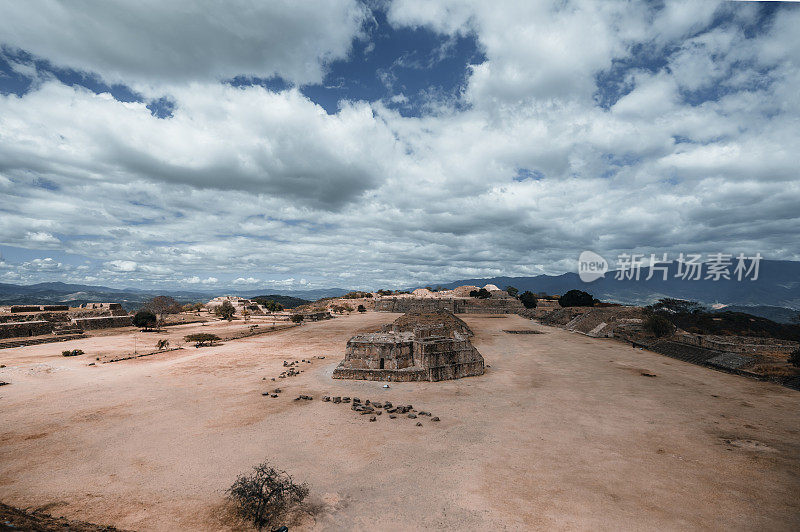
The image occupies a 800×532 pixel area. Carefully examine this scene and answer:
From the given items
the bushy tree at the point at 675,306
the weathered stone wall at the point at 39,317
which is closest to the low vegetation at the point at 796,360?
the bushy tree at the point at 675,306

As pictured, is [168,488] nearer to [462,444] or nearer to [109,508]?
[109,508]

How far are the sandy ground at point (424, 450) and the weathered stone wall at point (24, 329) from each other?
29.5m

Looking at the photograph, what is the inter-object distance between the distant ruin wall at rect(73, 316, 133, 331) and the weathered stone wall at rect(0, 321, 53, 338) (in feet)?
15.8

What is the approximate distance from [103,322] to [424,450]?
72.2m

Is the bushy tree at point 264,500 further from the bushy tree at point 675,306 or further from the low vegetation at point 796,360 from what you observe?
the bushy tree at point 675,306

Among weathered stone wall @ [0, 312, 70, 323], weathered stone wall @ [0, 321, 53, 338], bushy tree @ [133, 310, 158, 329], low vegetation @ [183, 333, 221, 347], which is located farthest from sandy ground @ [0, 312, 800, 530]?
weathered stone wall @ [0, 312, 70, 323]

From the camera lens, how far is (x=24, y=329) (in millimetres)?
46344

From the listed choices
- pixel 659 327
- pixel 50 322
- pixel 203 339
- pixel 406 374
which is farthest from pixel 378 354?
pixel 50 322

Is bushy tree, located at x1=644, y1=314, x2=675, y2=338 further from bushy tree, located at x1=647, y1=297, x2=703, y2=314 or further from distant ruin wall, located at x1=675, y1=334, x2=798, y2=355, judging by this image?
bushy tree, located at x1=647, y1=297, x2=703, y2=314

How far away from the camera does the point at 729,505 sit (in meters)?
10.4

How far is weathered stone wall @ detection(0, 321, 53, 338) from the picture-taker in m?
44.6

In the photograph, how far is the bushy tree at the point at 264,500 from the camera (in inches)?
375

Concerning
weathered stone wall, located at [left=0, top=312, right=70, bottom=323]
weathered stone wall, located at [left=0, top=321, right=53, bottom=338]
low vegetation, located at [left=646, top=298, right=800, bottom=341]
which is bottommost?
low vegetation, located at [left=646, top=298, right=800, bottom=341]

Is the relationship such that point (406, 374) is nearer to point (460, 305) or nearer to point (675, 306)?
point (460, 305)
